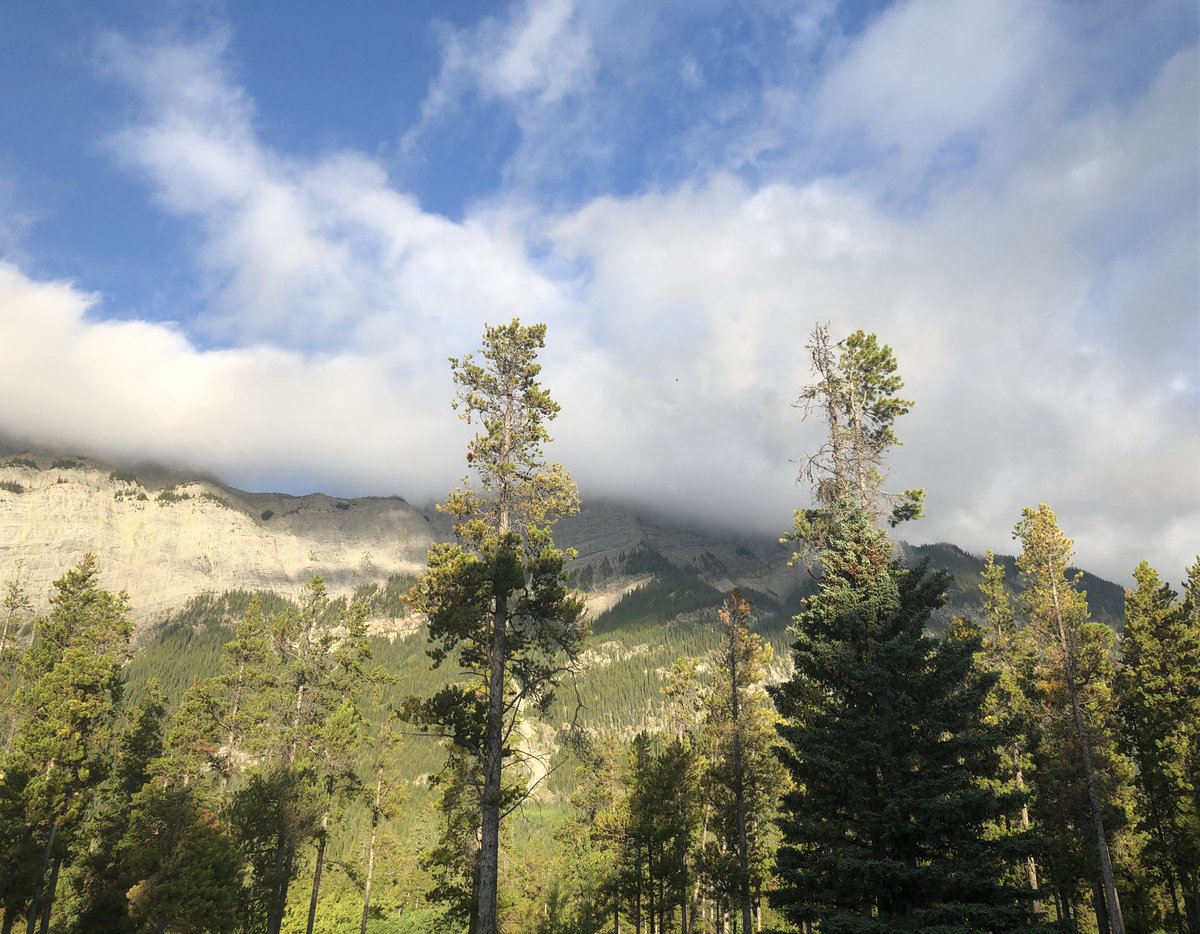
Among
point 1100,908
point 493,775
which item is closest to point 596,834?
point 493,775

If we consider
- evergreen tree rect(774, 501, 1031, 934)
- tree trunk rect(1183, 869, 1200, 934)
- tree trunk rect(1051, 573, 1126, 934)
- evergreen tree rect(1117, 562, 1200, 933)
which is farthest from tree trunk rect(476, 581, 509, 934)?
tree trunk rect(1183, 869, 1200, 934)

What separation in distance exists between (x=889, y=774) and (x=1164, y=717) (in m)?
26.4

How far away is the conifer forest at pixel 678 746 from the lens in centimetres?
1609

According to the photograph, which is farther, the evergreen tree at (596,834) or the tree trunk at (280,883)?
→ the evergreen tree at (596,834)

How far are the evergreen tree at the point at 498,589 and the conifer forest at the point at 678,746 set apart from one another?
0.31 feet

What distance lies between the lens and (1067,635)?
2730cm

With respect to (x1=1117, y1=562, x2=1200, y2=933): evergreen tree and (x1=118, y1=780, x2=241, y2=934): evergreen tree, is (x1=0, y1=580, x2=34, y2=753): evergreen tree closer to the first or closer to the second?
(x1=118, y1=780, x2=241, y2=934): evergreen tree

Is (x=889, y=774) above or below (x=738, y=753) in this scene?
below

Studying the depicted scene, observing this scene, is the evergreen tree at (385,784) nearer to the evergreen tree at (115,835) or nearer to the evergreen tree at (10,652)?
the evergreen tree at (115,835)

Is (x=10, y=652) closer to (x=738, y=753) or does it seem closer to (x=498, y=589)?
(x=498, y=589)

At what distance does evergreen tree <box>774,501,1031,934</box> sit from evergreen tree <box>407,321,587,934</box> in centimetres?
701

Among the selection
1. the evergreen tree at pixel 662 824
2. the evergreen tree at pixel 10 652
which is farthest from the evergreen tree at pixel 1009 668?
the evergreen tree at pixel 10 652

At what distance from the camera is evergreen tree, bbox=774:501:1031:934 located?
14.7 meters

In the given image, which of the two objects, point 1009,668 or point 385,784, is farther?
point 385,784
